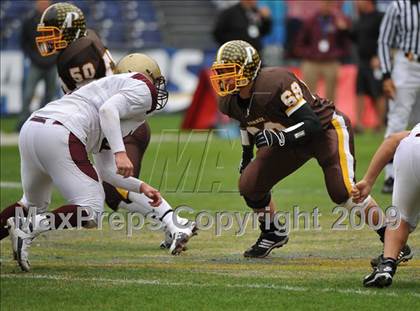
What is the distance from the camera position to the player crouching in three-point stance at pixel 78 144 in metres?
5.65

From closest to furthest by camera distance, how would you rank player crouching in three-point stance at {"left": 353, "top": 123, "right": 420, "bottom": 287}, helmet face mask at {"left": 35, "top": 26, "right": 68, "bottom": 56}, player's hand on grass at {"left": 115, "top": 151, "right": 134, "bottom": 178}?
player crouching in three-point stance at {"left": 353, "top": 123, "right": 420, "bottom": 287}
player's hand on grass at {"left": 115, "top": 151, "right": 134, "bottom": 178}
helmet face mask at {"left": 35, "top": 26, "right": 68, "bottom": 56}

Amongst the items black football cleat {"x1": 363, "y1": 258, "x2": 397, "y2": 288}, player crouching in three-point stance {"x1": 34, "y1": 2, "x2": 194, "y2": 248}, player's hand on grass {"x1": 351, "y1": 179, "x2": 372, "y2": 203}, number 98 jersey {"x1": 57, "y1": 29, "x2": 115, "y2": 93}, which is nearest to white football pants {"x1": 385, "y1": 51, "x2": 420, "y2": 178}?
player crouching in three-point stance {"x1": 34, "y1": 2, "x2": 194, "y2": 248}

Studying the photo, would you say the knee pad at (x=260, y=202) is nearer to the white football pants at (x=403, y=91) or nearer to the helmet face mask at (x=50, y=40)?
the helmet face mask at (x=50, y=40)

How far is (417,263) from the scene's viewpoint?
19.8 ft

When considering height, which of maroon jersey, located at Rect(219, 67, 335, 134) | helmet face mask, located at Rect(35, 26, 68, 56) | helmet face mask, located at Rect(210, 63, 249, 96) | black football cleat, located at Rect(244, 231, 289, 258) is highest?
helmet face mask, located at Rect(35, 26, 68, 56)

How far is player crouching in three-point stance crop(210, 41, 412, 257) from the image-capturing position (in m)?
6.03

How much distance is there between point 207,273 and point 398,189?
121cm

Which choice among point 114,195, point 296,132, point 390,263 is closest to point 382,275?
point 390,263

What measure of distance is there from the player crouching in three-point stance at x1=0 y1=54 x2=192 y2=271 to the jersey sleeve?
0.72 m

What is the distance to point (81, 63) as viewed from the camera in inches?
241

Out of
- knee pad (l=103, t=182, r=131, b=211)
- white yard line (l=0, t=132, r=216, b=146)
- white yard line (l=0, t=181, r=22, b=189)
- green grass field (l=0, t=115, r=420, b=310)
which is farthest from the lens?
white yard line (l=0, t=132, r=216, b=146)

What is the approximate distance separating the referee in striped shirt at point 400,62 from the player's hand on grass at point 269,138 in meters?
3.20

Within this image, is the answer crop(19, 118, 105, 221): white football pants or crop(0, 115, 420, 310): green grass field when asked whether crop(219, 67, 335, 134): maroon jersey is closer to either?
crop(0, 115, 420, 310): green grass field

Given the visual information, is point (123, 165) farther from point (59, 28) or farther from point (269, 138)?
point (59, 28)
